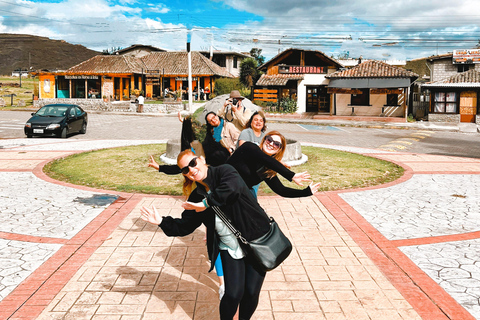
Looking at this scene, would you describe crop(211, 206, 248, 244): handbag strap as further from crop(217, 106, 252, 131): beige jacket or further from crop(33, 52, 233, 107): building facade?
crop(33, 52, 233, 107): building facade

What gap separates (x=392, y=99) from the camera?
112 ft

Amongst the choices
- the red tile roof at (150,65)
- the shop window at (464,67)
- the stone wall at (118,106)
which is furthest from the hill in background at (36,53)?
the shop window at (464,67)

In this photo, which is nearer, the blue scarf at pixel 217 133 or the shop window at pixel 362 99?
the blue scarf at pixel 217 133

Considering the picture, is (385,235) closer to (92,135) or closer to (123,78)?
(92,135)

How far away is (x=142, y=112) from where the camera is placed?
116 ft

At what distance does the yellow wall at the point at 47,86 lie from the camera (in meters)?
43.3

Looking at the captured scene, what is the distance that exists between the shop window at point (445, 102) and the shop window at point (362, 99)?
17.3 feet

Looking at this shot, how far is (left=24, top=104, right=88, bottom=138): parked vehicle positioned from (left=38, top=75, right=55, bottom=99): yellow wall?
26.7 meters

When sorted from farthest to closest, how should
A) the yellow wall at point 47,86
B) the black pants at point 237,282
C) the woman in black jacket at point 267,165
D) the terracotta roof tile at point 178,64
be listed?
Answer: the terracotta roof tile at point 178,64 → the yellow wall at point 47,86 → the woman in black jacket at point 267,165 → the black pants at point 237,282

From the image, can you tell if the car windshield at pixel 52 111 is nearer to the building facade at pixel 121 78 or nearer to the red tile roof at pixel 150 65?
the building facade at pixel 121 78

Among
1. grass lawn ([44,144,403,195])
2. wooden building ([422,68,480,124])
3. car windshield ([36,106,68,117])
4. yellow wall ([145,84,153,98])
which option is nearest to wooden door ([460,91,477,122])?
wooden building ([422,68,480,124])

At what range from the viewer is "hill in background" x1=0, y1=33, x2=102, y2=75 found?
143m

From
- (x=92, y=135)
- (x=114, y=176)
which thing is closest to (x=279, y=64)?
(x=92, y=135)

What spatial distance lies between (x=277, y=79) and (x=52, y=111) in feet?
73.8
